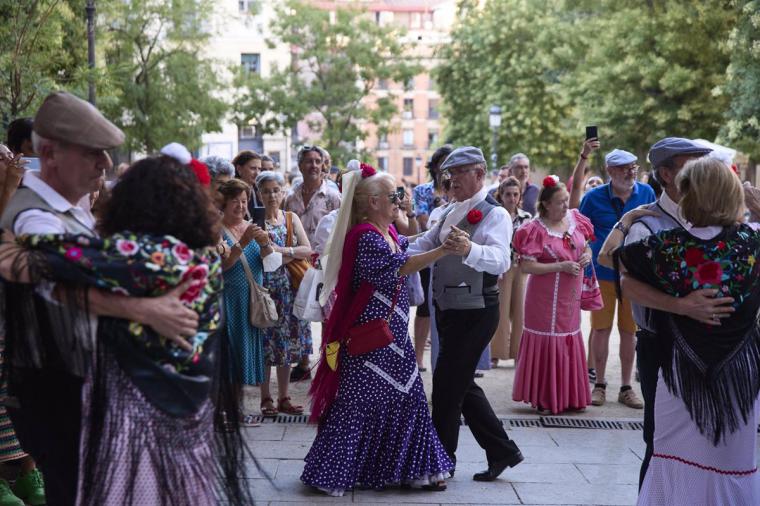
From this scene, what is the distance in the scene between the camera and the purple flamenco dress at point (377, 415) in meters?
5.84

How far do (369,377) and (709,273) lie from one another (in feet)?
7.13

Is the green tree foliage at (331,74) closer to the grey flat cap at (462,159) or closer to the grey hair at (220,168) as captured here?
the grey hair at (220,168)

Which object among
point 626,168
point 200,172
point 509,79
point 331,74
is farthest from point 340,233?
point 331,74

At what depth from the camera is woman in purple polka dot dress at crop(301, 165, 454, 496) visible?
228 inches

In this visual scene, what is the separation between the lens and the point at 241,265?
301 inches

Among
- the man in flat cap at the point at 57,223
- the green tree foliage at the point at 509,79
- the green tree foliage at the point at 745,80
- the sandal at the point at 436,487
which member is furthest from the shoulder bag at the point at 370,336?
the green tree foliage at the point at 509,79

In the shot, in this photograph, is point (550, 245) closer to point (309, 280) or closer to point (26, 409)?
point (309, 280)

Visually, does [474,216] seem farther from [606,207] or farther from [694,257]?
[606,207]

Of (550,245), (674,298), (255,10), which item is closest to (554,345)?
(550,245)

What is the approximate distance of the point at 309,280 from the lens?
21.7 feet

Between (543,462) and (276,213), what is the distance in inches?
118

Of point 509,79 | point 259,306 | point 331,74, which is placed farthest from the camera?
point 331,74

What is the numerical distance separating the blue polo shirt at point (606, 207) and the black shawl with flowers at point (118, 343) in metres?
6.18

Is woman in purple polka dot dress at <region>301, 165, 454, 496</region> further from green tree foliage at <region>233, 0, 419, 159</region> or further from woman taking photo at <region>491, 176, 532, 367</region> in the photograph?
green tree foliage at <region>233, 0, 419, 159</region>
